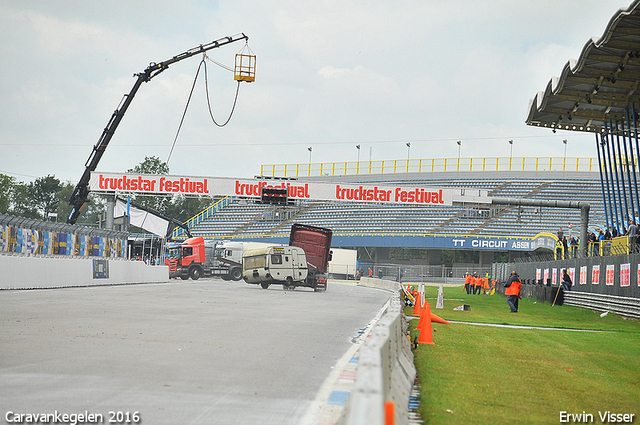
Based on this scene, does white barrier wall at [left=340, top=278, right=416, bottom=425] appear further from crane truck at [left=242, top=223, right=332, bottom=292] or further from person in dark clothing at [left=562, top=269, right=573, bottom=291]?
crane truck at [left=242, top=223, right=332, bottom=292]

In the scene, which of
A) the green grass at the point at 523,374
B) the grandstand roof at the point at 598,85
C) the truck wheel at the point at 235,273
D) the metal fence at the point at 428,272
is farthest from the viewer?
the metal fence at the point at 428,272

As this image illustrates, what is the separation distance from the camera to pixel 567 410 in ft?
22.6

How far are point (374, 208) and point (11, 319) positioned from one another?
5891 centimetres

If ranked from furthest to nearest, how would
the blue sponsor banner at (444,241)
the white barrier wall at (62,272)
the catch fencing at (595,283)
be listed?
the blue sponsor banner at (444,241)
the white barrier wall at (62,272)
the catch fencing at (595,283)

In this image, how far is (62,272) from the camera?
95.4ft

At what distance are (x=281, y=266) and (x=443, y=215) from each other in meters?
33.8

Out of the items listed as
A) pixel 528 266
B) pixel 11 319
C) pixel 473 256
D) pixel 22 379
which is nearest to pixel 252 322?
pixel 11 319

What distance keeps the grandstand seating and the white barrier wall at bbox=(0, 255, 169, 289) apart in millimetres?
30641

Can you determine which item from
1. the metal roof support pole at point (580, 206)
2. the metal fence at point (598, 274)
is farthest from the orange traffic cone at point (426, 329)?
the metal roof support pole at point (580, 206)

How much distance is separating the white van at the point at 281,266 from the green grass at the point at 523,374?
20.3 metres

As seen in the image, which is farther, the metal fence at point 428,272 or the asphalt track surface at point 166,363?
the metal fence at point 428,272

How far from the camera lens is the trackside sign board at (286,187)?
43.2 m

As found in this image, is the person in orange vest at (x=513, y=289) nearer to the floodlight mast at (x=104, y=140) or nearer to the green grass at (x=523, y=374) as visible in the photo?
the green grass at (x=523, y=374)

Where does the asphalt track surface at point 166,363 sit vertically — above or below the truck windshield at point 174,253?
below
